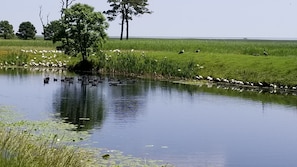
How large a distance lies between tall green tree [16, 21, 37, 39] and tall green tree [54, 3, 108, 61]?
5966cm

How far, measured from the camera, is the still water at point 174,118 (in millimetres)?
19328

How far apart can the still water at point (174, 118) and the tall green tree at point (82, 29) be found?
43.1ft

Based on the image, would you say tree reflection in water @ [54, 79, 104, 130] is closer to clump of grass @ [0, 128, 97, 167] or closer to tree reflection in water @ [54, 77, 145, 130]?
tree reflection in water @ [54, 77, 145, 130]

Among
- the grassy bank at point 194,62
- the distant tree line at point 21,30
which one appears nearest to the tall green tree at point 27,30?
the distant tree line at point 21,30

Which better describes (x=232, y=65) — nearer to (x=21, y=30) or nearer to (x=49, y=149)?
(x=49, y=149)

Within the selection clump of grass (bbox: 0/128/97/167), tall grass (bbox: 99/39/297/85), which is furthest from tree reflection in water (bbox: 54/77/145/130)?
clump of grass (bbox: 0/128/97/167)

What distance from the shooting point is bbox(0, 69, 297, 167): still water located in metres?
19.3

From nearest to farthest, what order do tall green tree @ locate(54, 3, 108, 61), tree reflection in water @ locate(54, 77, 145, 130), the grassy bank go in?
tree reflection in water @ locate(54, 77, 145, 130) < the grassy bank < tall green tree @ locate(54, 3, 108, 61)

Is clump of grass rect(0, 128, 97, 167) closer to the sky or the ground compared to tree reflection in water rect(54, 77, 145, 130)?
closer to the sky

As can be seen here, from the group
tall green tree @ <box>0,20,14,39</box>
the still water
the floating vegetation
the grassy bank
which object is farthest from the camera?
tall green tree @ <box>0,20,14,39</box>

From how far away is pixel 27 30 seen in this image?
113 metres

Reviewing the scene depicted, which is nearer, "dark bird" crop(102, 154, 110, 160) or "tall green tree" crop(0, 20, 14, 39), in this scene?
"dark bird" crop(102, 154, 110, 160)

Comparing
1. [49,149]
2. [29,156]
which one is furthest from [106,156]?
[29,156]

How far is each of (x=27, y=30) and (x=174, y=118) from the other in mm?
91846
